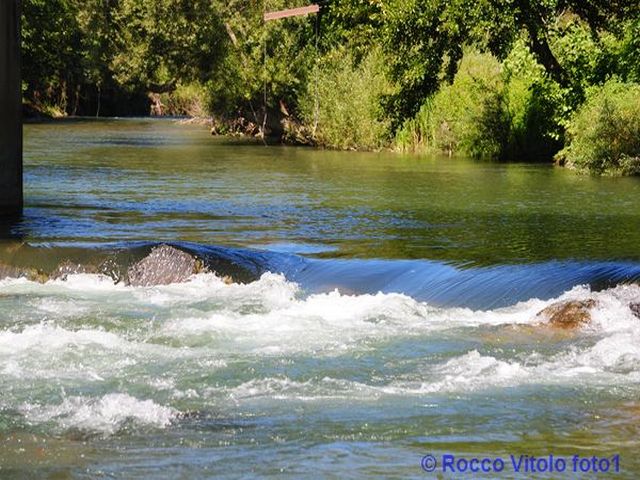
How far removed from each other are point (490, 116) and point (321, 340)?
2512 cm

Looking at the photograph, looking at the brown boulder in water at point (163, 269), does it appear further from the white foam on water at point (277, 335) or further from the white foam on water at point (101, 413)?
the white foam on water at point (101, 413)

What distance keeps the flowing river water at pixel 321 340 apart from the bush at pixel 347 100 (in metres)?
14.9

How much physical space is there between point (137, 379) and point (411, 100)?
61.8ft

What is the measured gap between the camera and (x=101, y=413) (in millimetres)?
8938

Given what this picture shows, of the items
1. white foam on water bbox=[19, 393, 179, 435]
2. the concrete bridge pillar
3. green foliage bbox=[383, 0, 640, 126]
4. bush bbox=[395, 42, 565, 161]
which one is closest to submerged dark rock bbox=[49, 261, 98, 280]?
the concrete bridge pillar

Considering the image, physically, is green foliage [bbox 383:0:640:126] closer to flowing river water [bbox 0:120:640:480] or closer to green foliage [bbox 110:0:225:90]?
flowing river water [bbox 0:120:640:480]

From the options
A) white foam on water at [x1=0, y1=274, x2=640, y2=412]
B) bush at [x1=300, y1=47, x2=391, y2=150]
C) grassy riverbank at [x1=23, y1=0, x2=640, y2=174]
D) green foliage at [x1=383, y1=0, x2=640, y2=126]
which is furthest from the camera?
bush at [x1=300, y1=47, x2=391, y2=150]

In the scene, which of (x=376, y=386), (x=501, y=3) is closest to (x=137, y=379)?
(x=376, y=386)

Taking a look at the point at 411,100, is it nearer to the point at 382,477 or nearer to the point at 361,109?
the point at 361,109

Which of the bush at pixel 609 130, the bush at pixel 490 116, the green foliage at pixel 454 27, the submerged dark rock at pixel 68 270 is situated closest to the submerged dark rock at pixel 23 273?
the submerged dark rock at pixel 68 270

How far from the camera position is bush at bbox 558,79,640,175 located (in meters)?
29.3

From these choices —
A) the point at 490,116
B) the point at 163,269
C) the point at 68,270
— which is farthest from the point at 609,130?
the point at 68,270

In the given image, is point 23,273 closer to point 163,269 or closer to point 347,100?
point 163,269

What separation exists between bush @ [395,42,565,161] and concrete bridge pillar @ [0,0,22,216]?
17113mm
